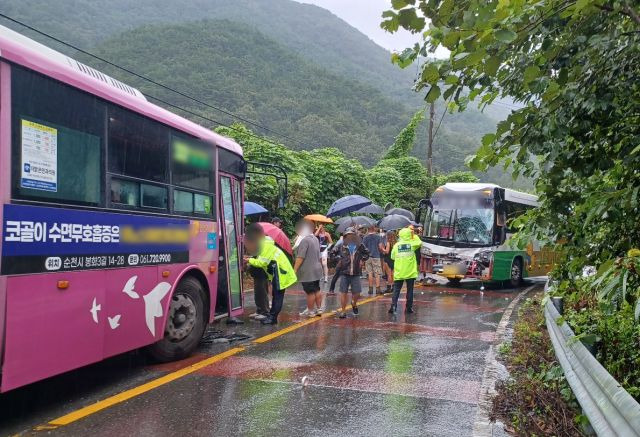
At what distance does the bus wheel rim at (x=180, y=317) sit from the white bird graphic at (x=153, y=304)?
1.17 ft

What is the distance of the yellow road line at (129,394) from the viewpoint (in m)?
4.61

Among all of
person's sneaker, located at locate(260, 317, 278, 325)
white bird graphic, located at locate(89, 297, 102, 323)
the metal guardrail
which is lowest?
person's sneaker, located at locate(260, 317, 278, 325)

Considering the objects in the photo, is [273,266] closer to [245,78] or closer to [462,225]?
[462,225]

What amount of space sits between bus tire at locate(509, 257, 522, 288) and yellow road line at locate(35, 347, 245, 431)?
11.8 meters

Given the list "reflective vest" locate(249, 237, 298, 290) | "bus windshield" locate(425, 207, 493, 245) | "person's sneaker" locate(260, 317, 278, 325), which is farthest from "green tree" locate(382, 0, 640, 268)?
"bus windshield" locate(425, 207, 493, 245)

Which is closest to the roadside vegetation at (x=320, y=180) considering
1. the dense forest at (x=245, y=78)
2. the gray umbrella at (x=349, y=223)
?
the gray umbrella at (x=349, y=223)

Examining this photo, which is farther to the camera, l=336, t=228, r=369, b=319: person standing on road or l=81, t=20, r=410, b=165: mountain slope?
l=81, t=20, r=410, b=165: mountain slope

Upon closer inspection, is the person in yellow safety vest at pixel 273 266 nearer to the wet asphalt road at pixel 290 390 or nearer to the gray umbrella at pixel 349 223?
the wet asphalt road at pixel 290 390

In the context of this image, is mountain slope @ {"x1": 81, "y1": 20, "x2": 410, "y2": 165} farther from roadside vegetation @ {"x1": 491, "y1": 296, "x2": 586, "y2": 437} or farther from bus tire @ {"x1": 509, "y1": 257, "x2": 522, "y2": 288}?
roadside vegetation @ {"x1": 491, "y1": 296, "x2": 586, "y2": 437}

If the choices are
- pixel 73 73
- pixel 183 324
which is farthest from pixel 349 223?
pixel 73 73

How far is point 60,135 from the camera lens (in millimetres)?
4688

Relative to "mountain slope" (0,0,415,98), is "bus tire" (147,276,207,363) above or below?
below

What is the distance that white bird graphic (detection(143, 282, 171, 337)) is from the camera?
5.89 meters

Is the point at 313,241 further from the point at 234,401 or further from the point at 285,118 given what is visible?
the point at 285,118
